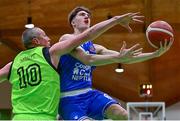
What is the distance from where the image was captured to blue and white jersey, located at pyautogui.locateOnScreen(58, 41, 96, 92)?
459cm

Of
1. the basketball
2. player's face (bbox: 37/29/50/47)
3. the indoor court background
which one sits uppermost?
the indoor court background

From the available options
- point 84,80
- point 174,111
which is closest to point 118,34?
point 174,111

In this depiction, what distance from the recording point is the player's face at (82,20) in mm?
4801

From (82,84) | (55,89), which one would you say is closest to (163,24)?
(82,84)

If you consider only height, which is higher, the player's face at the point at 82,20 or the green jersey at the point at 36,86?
the player's face at the point at 82,20

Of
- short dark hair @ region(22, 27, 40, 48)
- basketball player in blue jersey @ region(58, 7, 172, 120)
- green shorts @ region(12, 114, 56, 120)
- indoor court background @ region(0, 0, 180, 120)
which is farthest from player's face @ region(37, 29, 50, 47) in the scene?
indoor court background @ region(0, 0, 180, 120)

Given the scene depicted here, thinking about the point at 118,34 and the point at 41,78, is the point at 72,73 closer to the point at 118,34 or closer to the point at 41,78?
the point at 41,78

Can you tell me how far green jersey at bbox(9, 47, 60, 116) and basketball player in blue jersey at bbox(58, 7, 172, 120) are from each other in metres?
0.32

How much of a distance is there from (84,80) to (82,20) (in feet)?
1.97

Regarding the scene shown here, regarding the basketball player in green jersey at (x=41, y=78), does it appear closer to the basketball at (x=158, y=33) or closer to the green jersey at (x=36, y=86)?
the green jersey at (x=36, y=86)

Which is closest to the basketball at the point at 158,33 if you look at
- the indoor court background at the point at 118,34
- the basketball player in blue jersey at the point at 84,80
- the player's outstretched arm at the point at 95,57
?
the basketball player in blue jersey at the point at 84,80

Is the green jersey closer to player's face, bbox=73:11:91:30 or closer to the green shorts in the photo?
the green shorts

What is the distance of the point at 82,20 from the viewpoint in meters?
4.82

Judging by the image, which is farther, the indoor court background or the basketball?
the indoor court background
